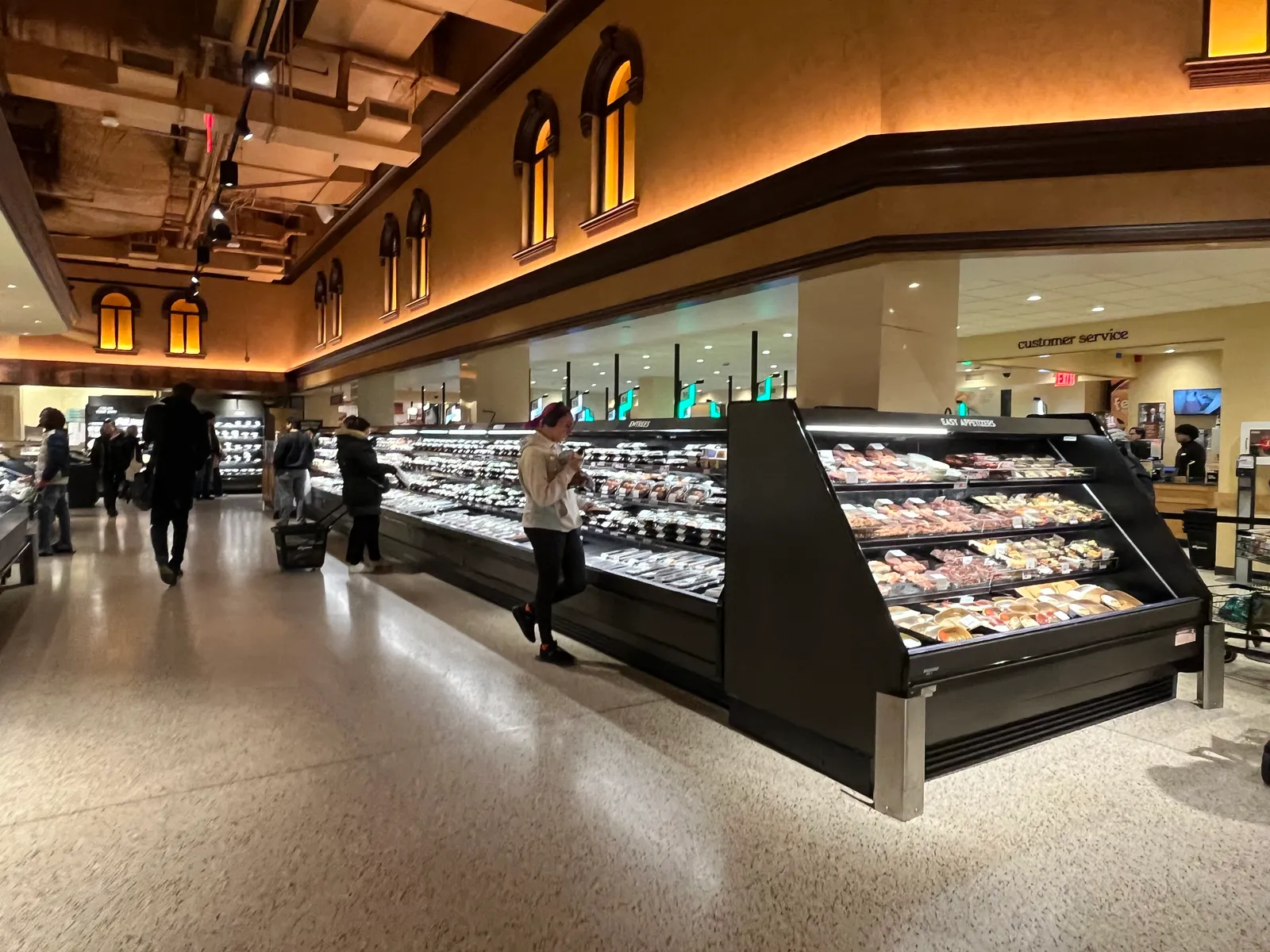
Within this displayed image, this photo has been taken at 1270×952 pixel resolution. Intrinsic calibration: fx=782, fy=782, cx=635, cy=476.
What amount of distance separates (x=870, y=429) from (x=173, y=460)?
6.70 metres

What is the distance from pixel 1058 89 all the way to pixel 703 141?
246cm

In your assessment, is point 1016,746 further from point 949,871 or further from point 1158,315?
point 1158,315

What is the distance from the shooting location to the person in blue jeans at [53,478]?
8492 millimetres

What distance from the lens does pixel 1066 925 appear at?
2533 mm

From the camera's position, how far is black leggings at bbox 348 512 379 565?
28.9ft

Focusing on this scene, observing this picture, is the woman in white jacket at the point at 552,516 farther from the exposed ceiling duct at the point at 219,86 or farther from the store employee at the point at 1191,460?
the store employee at the point at 1191,460

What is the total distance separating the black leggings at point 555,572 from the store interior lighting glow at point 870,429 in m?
2.02

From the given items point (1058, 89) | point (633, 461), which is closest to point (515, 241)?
point (633, 461)

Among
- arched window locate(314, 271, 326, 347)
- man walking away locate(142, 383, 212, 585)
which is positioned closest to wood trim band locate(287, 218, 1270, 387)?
man walking away locate(142, 383, 212, 585)

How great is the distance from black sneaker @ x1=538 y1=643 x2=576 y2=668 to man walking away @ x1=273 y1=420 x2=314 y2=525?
687 cm

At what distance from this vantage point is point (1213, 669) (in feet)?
14.7

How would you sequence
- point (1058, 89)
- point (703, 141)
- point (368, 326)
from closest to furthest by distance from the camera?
1. point (1058, 89)
2. point (703, 141)
3. point (368, 326)

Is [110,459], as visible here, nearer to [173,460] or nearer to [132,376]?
[132,376]

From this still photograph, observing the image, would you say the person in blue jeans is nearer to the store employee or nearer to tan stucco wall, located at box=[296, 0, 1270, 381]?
tan stucco wall, located at box=[296, 0, 1270, 381]
